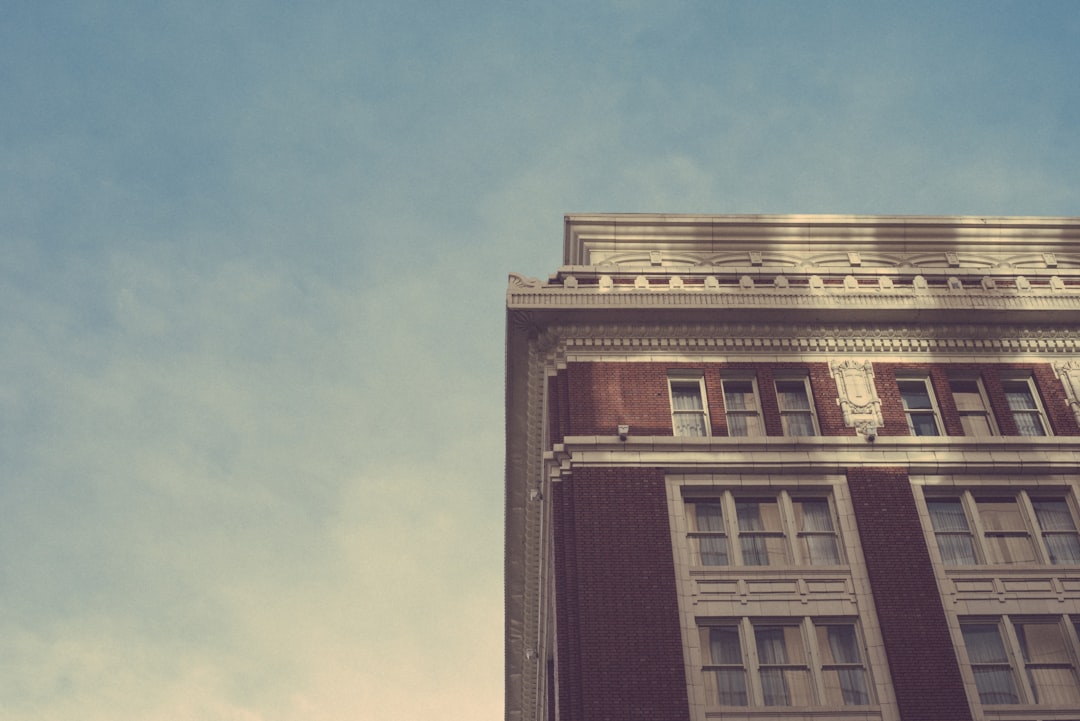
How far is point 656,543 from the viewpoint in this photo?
3083 cm

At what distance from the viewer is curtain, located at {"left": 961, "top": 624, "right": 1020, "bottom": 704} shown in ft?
93.5

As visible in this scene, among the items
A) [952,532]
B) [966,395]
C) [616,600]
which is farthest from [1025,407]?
[616,600]

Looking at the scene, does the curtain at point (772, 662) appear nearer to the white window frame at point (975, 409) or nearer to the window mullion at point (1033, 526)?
the window mullion at point (1033, 526)

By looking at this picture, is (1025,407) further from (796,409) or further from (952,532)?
(796,409)

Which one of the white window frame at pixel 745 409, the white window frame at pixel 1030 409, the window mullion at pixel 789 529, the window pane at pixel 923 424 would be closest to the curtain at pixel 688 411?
the white window frame at pixel 745 409

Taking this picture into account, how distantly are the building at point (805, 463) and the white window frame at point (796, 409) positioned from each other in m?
0.08

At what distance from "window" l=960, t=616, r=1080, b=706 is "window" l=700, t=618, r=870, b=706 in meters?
3.10

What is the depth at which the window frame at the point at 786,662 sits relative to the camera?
2822 centimetres

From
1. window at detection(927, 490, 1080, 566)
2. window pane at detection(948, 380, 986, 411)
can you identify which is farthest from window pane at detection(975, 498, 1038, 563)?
window pane at detection(948, 380, 986, 411)

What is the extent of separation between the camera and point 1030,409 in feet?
115

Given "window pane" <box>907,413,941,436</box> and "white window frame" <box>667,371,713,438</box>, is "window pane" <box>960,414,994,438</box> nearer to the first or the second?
"window pane" <box>907,413,941,436</box>

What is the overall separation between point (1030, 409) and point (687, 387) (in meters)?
10.6

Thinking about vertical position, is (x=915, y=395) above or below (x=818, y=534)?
above

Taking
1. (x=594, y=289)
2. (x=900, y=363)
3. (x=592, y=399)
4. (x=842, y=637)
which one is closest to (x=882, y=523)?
(x=842, y=637)
